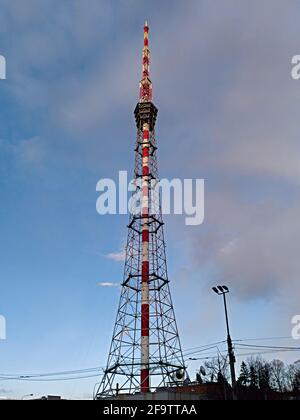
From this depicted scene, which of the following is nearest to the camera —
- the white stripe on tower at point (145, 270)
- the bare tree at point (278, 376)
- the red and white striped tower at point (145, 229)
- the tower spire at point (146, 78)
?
the white stripe on tower at point (145, 270)

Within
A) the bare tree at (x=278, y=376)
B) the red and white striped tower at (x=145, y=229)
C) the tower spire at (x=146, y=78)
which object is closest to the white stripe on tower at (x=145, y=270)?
the red and white striped tower at (x=145, y=229)

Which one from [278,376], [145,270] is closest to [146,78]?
[145,270]

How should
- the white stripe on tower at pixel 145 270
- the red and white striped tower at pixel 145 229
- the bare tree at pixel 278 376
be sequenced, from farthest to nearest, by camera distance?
the bare tree at pixel 278 376, the red and white striped tower at pixel 145 229, the white stripe on tower at pixel 145 270

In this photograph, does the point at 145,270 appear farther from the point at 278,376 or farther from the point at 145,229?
the point at 278,376

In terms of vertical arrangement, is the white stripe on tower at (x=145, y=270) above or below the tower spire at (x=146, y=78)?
below

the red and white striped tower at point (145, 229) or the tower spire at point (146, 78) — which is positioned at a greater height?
the tower spire at point (146, 78)

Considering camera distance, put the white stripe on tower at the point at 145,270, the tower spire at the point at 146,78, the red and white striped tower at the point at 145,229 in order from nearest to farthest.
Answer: the white stripe on tower at the point at 145,270 < the red and white striped tower at the point at 145,229 < the tower spire at the point at 146,78

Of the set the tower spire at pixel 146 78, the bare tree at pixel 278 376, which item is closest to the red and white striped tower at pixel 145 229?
the tower spire at pixel 146 78

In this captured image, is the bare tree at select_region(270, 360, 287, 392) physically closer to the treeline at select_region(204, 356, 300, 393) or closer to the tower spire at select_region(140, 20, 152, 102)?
the treeline at select_region(204, 356, 300, 393)

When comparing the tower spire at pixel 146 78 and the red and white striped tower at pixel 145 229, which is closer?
the red and white striped tower at pixel 145 229

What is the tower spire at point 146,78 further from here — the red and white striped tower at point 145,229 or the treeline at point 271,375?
the treeline at point 271,375

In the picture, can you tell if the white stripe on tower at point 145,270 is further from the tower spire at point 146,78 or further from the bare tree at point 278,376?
the bare tree at point 278,376
